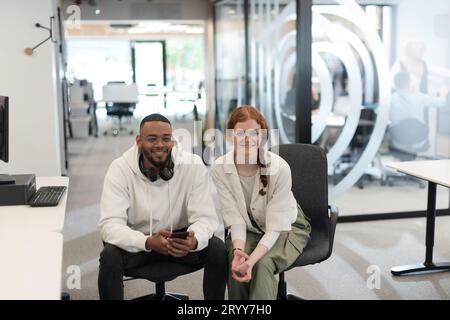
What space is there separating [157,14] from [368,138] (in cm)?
574

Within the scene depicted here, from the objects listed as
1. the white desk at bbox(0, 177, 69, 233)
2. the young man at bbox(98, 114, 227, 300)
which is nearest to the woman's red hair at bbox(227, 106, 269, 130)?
the young man at bbox(98, 114, 227, 300)

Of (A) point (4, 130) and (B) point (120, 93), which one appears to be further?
(B) point (120, 93)

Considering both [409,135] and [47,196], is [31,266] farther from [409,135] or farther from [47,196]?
[409,135]

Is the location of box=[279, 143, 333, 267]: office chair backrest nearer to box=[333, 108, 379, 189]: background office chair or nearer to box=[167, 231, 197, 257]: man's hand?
box=[167, 231, 197, 257]: man's hand

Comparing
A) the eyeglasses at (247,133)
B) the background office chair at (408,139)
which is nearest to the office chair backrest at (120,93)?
the background office chair at (408,139)

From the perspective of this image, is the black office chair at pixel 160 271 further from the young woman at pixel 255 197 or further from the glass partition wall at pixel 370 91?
the glass partition wall at pixel 370 91

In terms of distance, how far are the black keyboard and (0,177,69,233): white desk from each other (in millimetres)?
25

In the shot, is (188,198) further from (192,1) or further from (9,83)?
(192,1)

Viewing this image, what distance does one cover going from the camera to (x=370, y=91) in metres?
4.54

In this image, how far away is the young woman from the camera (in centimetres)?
244

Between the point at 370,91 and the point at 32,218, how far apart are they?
3.14 m

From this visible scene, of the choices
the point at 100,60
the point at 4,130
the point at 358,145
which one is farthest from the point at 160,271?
the point at 100,60

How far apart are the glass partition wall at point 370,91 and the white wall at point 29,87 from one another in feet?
7.45
